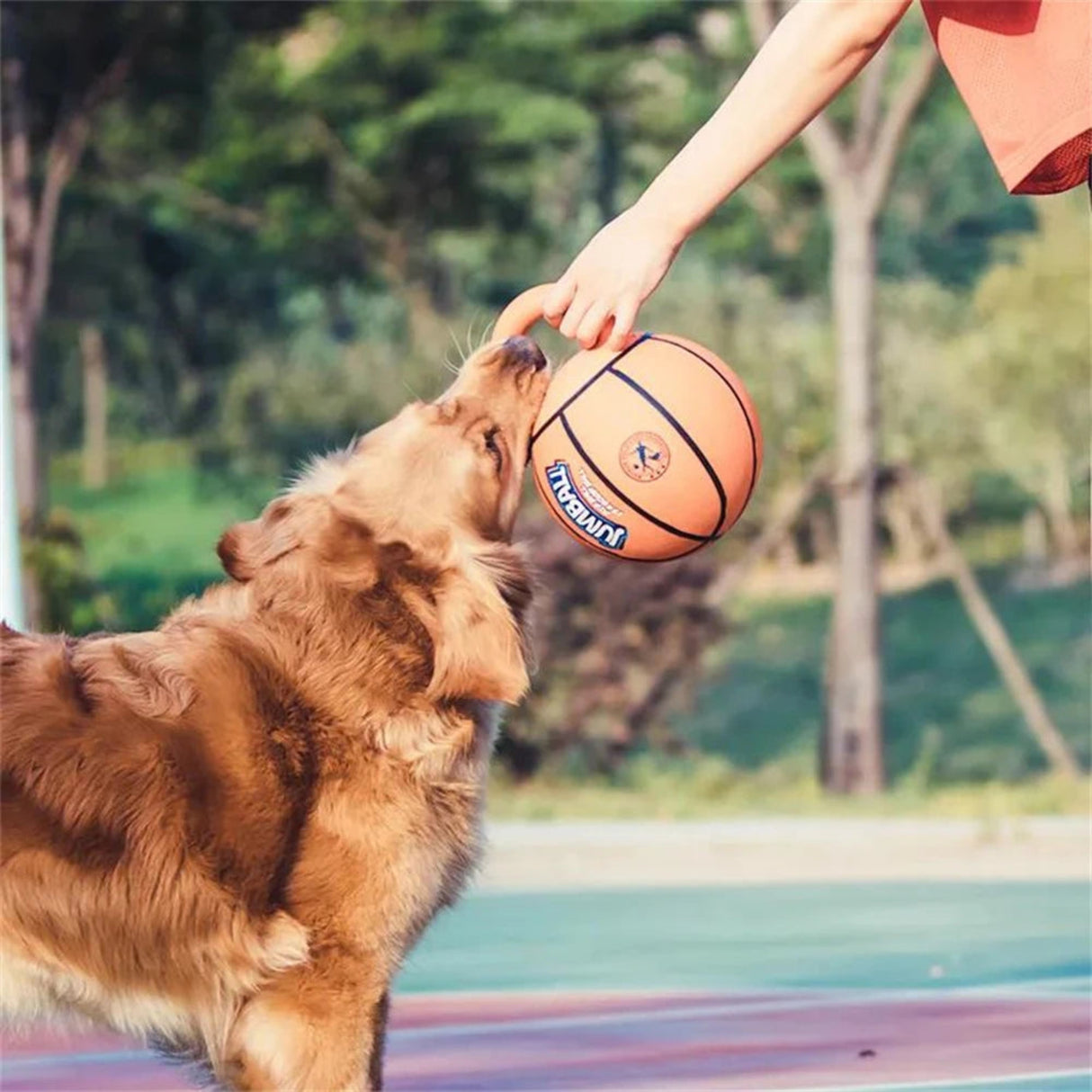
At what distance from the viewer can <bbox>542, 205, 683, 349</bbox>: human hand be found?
4.38 metres

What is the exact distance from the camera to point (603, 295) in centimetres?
448

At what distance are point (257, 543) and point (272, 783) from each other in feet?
1.96

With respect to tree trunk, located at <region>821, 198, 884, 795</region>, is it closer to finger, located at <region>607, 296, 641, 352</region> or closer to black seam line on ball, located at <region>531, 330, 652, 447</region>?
black seam line on ball, located at <region>531, 330, 652, 447</region>

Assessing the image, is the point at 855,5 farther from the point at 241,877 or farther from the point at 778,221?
the point at 778,221

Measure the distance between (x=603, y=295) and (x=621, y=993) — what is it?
4.85 metres

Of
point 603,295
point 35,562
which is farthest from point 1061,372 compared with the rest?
point 603,295

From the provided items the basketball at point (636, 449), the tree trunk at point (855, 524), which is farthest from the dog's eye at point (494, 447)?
the tree trunk at point (855, 524)

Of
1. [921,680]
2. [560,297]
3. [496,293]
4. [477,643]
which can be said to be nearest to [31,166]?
[496,293]

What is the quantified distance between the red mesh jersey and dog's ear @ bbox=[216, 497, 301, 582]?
5.87 feet

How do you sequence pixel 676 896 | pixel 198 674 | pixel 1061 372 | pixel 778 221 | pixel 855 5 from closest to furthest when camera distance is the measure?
1. pixel 855 5
2. pixel 198 674
3. pixel 676 896
4. pixel 1061 372
5. pixel 778 221

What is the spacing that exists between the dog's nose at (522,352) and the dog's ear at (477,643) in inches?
22.1

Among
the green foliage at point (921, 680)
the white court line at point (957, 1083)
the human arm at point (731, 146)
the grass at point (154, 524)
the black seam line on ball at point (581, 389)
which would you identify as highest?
the human arm at point (731, 146)

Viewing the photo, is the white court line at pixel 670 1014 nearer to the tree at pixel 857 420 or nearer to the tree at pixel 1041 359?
the tree at pixel 857 420

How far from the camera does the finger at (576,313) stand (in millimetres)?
4516
